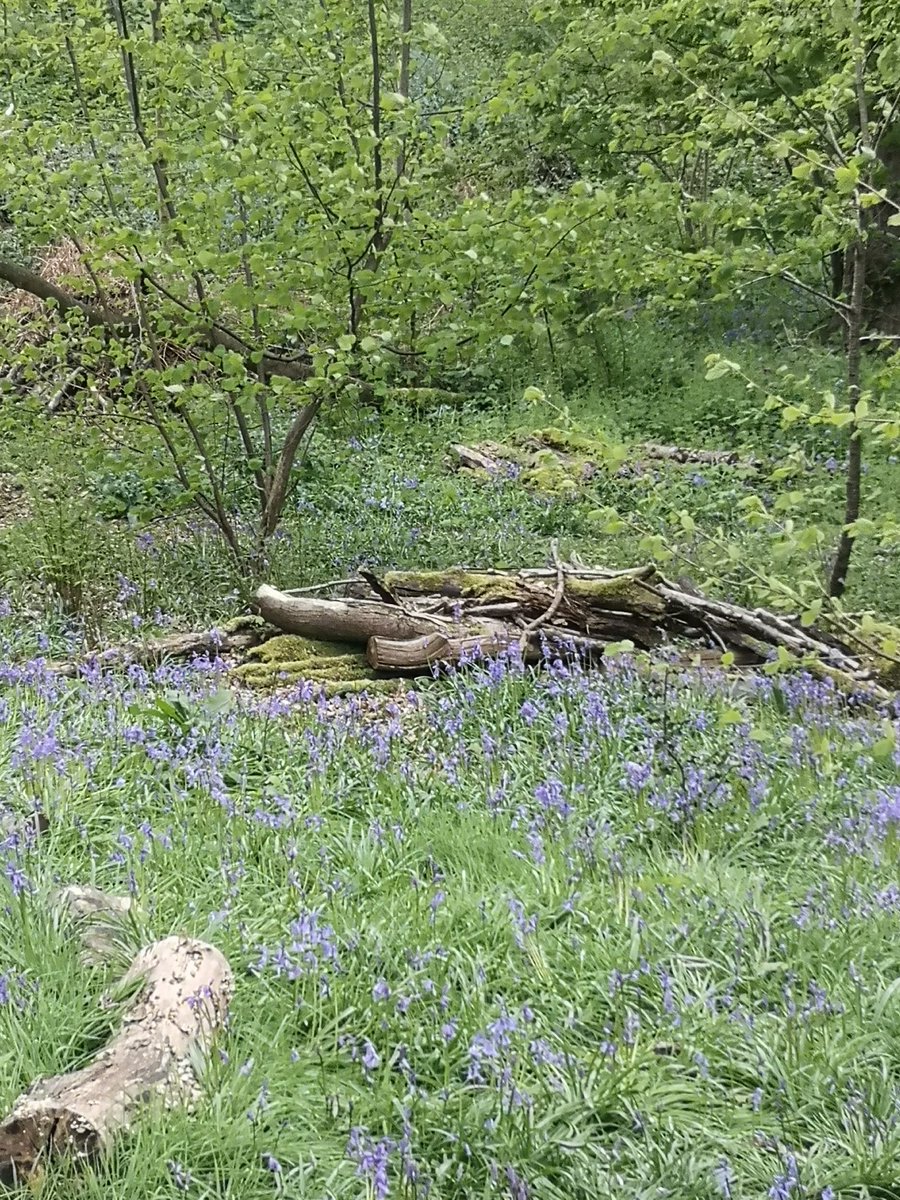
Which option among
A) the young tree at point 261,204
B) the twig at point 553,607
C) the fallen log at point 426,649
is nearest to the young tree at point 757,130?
the young tree at point 261,204

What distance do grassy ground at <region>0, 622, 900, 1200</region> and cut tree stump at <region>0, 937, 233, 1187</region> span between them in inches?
2.3

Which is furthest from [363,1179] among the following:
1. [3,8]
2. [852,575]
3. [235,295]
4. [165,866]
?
[3,8]

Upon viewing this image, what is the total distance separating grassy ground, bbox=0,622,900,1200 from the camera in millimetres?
1963

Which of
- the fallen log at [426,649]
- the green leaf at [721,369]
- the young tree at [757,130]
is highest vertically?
the young tree at [757,130]

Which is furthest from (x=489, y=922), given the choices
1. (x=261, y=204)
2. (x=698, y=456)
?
(x=698, y=456)

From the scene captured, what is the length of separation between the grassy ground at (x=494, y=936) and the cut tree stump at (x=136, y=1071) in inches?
2.3

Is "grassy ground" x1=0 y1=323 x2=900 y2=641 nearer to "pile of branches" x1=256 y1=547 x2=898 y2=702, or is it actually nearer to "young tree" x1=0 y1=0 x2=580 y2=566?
"pile of branches" x1=256 y1=547 x2=898 y2=702

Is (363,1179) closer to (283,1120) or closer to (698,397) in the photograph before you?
(283,1120)

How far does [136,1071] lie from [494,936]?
0.98 metres

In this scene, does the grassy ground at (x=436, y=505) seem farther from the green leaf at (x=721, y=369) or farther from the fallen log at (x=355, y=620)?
the fallen log at (x=355, y=620)

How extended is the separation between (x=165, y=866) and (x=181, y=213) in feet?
11.8

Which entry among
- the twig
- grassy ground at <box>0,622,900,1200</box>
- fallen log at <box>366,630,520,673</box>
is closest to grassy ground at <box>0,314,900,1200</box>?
grassy ground at <box>0,622,900,1200</box>

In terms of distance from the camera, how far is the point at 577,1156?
6.42ft

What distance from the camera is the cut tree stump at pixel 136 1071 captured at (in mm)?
1899
